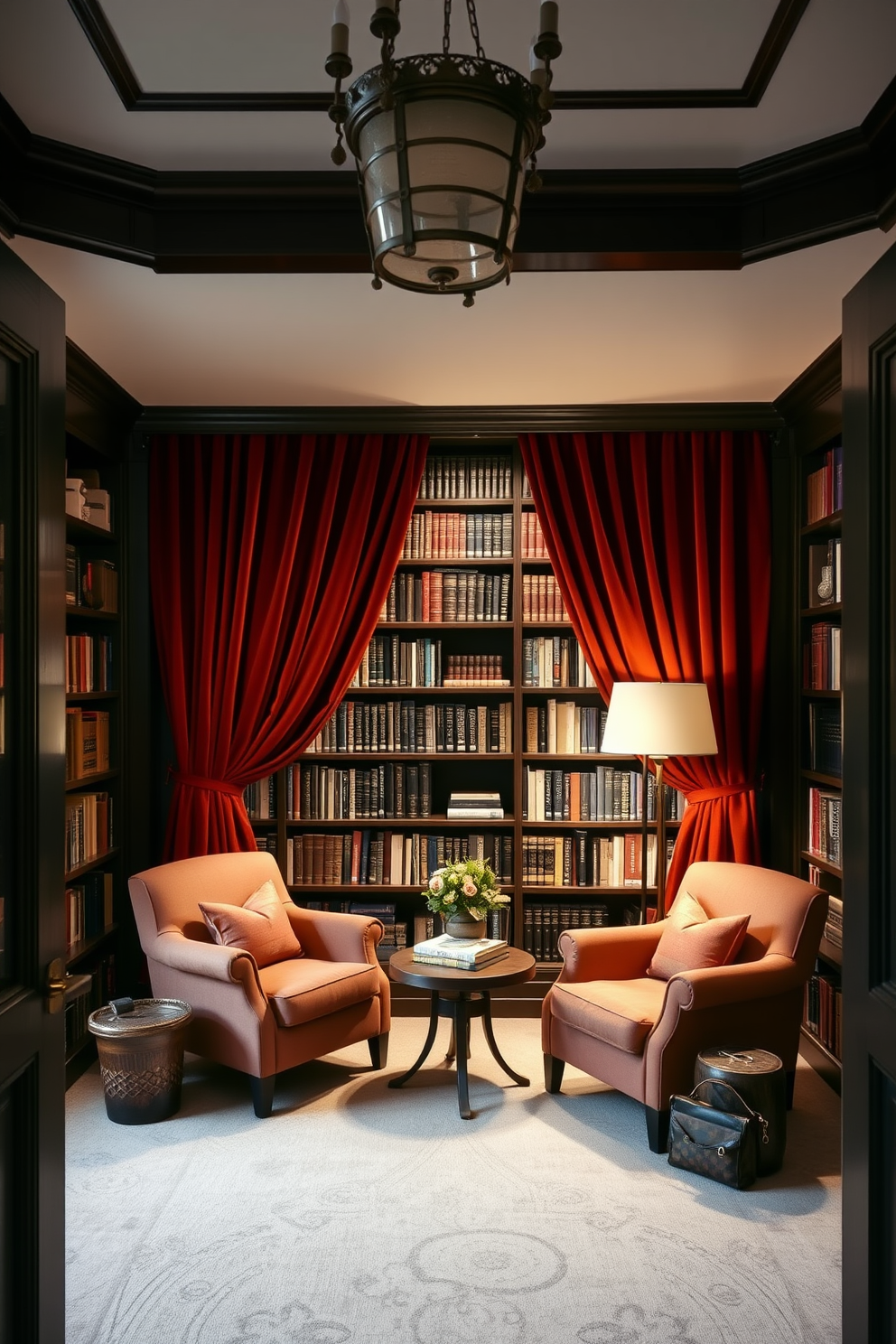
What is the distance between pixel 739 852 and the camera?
15.7 feet

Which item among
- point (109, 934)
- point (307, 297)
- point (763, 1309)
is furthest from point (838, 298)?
point (109, 934)

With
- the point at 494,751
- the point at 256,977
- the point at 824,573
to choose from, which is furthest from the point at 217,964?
Result: the point at 824,573

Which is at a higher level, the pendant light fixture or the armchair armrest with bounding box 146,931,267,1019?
the pendant light fixture

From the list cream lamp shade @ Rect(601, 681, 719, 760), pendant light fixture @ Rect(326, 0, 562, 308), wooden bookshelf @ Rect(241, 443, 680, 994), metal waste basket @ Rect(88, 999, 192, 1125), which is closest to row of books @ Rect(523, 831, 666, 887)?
wooden bookshelf @ Rect(241, 443, 680, 994)

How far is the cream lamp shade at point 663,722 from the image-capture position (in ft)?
14.0

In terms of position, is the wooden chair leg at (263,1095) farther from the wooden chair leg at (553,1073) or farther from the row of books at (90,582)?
the row of books at (90,582)

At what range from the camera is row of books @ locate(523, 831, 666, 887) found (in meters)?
→ 5.05

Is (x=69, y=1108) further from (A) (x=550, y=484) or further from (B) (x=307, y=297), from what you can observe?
(A) (x=550, y=484)

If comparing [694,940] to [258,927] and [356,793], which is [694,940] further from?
[356,793]

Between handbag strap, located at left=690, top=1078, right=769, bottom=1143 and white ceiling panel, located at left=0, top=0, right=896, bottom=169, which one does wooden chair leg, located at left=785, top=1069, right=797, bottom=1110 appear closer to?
handbag strap, located at left=690, top=1078, right=769, bottom=1143

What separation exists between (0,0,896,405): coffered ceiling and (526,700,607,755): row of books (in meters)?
1.75

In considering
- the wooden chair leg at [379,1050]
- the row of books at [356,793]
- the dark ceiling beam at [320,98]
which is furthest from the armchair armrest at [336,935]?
the dark ceiling beam at [320,98]

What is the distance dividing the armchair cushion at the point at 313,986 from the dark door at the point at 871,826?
7.43 feet

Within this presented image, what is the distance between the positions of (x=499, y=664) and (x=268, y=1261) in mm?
2944
